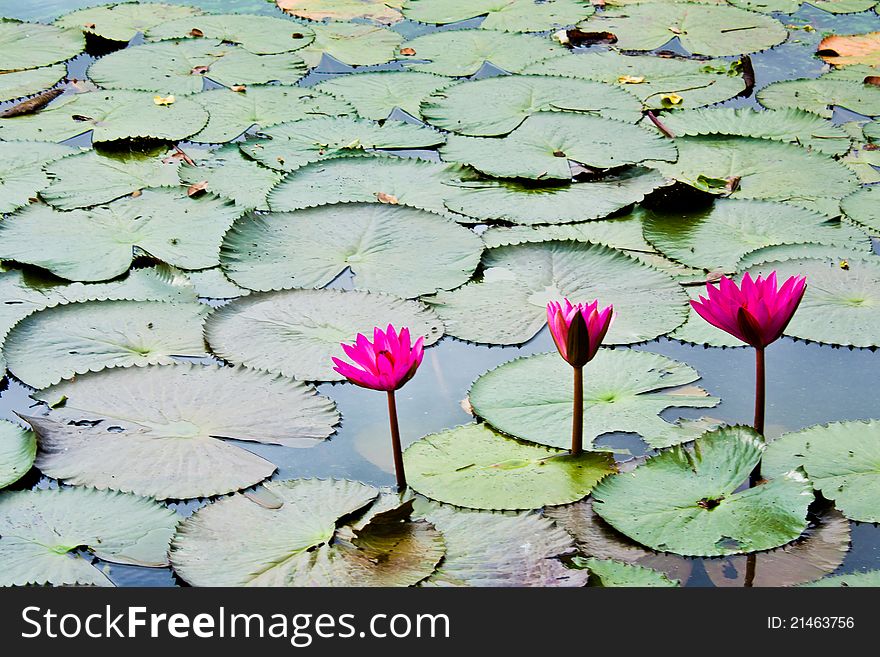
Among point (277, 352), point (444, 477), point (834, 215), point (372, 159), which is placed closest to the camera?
point (444, 477)

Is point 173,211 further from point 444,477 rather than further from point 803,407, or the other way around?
point 803,407

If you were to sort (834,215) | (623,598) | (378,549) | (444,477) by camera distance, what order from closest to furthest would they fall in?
(623,598) < (378,549) < (444,477) < (834,215)

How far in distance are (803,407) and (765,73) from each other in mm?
2139

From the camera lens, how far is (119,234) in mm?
2865

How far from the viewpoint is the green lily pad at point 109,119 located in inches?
136

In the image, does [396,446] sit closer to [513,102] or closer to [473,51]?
[513,102]

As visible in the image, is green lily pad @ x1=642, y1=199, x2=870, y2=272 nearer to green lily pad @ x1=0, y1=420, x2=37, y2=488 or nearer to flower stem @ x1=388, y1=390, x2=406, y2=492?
flower stem @ x1=388, y1=390, x2=406, y2=492

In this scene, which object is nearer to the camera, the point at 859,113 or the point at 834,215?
the point at 834,215

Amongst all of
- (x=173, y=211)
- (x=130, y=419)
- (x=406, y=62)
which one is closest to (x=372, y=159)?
(x=173, y=211)

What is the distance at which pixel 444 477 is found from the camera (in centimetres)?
199

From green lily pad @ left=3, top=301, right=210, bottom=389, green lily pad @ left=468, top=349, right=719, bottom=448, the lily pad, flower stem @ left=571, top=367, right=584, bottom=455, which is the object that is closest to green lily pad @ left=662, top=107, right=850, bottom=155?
the lily pad

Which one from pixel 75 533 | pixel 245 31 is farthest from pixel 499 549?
pixel 245 31

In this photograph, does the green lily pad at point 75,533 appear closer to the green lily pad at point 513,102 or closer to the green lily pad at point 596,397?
the green lily pad at point 596,397

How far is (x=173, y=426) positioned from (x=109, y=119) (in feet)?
5.84
